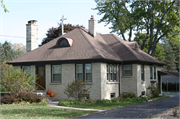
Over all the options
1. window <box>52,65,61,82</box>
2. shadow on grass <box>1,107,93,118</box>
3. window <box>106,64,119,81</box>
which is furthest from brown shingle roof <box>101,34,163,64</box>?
shadow on grass <box>1,107,93,118</box>

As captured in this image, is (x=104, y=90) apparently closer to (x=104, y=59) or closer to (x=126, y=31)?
(x=104, y=59)

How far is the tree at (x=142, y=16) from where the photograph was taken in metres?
34.3

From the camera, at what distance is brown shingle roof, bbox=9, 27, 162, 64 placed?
21.0 metres

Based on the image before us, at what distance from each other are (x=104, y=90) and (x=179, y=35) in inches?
891

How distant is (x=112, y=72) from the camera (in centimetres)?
2216

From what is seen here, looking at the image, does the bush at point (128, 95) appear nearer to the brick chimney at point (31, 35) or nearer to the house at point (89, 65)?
the house at point (89, 65)

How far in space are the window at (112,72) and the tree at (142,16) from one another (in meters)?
13.7

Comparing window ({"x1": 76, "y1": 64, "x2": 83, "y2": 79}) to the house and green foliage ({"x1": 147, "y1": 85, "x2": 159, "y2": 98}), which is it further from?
green foliage ({"x1": 147, "y1": 85, "x2": 159, "y2": 98})

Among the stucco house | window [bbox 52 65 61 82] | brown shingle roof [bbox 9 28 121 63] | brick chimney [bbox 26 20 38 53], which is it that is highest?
brick chimney [bbox 26 20 38 53]

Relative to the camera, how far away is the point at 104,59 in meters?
19.7

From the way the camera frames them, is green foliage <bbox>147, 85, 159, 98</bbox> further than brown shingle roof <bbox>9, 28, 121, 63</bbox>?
Yes

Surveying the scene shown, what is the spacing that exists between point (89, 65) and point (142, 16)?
63.5 ft

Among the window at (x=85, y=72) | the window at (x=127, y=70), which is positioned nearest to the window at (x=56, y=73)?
the window at (x=85, y=72)

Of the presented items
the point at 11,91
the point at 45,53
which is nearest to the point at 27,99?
the point at 11,91
